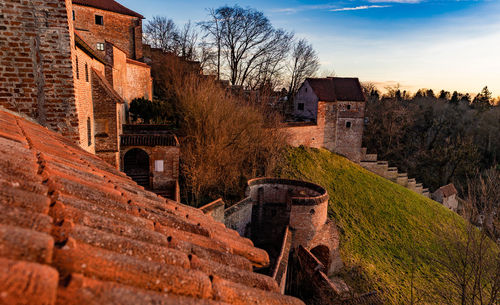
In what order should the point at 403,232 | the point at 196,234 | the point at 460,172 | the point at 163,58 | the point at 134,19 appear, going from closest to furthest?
the point at 196,234 → the point at 403,232 → the point at 134,19 → the point at 163,58 → the point at 460,172

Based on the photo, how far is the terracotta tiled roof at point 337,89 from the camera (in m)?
29.0

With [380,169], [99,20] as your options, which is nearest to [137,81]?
[99,20]

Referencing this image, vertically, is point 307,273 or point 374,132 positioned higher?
point 374,132

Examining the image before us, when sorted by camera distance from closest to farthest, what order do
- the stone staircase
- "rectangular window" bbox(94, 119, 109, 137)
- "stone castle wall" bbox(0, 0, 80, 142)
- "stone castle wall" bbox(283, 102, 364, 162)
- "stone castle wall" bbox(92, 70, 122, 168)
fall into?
"stone castle wall" bbox(0, 0, 80, 142) → "stone castle wall" bbox(92, 70, 122, 168) → "rectangular window" bbox(94, 119, 109, 137) → "stone castle wall" bbox(283, 102, 364, 162) → the stone staircase

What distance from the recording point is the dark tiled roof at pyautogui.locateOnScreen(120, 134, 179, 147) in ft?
52.2

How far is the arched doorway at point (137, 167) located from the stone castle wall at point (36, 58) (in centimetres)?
1238

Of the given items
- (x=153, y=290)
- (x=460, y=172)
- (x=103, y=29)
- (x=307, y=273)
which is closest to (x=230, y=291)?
(x=153, y=290)

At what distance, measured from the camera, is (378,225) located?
20.6 m

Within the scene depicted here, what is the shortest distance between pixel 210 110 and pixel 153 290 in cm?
1690

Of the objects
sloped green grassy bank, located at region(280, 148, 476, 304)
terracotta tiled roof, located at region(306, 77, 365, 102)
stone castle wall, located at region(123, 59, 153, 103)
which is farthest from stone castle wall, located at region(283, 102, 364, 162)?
stone castle wall, located at region(123, 59, 153, 103)

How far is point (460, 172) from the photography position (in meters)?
38.8

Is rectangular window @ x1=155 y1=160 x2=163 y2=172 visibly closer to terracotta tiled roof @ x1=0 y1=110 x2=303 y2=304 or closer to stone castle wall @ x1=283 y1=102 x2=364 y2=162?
terracotta tiled roof @ x1=0 y1=110 x2=303 y2=304

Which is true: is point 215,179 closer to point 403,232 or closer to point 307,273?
point 307,273

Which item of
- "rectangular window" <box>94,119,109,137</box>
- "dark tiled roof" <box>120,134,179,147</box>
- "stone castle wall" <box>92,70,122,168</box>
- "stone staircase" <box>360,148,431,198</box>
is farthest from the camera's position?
"stone staircase" <box>360,148,431,198</box>
